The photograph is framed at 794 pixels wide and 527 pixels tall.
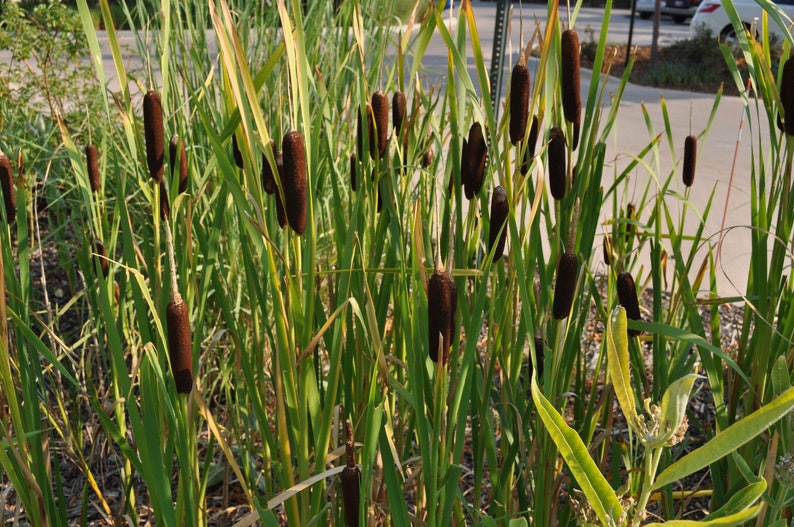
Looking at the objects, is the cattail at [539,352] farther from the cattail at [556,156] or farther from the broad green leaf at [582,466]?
the broad green leaf at [582,466]

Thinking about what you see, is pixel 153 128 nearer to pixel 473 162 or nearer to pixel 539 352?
pixel 473 162

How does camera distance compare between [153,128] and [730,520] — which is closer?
[730,520]

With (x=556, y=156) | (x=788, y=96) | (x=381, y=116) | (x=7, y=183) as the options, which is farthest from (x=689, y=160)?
(x=7, y=183)


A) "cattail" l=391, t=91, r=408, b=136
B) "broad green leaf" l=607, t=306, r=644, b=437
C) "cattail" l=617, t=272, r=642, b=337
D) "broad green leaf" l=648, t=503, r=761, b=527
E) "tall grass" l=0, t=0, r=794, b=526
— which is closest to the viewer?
"broad green leaf" l=648, t=503, r=761, b=527

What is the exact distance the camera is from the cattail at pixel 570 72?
45.2 inches

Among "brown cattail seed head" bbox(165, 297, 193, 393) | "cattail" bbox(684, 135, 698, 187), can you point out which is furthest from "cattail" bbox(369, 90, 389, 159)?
"cattail" bbox(684, 135, 698, 187)

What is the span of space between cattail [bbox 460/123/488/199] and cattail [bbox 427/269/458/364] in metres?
0.30

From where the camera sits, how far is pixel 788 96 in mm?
1163

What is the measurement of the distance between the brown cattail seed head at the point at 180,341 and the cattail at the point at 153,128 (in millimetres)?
290

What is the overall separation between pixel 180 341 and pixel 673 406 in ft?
1.58

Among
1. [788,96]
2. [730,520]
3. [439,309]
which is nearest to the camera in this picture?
[730,520]

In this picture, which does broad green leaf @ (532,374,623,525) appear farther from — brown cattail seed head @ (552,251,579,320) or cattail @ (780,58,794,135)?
cattail @ (780,58,794,135)

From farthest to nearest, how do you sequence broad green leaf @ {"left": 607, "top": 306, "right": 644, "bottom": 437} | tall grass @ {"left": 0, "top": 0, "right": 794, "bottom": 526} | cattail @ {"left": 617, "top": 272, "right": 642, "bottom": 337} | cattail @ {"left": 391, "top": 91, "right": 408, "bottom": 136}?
cattail @ {"left": 391, "top": 91, "right": 408, "bottom": 136} → cattail @ {"left": 617, "top": 272, "right": 642, "bottom": 337} → tall grass @ {"left": 0, "top": 0, "right": 794, "bottom": 526} → broad green leaf @ {"left": 607, "top": 306, "right": 644, "bottom": 437}

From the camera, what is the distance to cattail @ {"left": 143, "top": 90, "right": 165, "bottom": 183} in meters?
1.11
